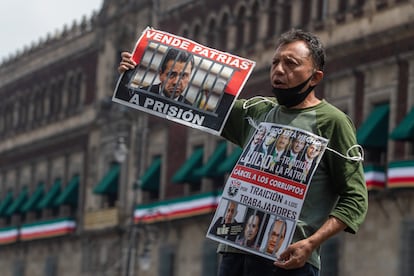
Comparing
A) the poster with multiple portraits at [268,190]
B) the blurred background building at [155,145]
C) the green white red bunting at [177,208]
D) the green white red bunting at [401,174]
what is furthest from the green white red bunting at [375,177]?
the poster with multiple portraits at [268,190]

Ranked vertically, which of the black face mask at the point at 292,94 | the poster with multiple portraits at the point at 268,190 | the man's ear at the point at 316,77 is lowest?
the poster with multiple portraits at the point at 268,190

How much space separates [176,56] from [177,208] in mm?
33180

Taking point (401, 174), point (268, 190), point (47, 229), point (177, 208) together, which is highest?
point (268, 190)

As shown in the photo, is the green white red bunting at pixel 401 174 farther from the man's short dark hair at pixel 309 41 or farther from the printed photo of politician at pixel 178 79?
the man's short dark hair at pixel 309 41

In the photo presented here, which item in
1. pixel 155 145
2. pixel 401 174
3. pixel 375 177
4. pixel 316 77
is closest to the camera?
pixel 316 77

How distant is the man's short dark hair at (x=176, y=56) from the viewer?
255 inches

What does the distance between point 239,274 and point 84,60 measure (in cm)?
4457

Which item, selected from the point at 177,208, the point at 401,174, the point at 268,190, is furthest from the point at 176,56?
the point at 177,208

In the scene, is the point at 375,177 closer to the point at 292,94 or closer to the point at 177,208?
the point at 177,208

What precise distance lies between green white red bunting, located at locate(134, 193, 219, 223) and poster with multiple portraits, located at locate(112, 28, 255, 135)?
30.1 m

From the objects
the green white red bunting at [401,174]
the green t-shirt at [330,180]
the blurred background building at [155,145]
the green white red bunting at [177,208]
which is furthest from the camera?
the green white red bunting at [177,208]

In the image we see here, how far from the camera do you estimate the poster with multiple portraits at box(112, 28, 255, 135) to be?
6383 mm

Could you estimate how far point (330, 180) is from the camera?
6.04 meters

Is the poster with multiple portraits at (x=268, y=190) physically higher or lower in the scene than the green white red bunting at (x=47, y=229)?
higher
